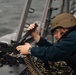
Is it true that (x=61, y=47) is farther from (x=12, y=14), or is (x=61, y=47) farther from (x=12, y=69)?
(x=12, y=14)

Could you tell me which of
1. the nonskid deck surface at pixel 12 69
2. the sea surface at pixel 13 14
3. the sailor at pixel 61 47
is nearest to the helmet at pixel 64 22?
the sailor at pixel 61 47

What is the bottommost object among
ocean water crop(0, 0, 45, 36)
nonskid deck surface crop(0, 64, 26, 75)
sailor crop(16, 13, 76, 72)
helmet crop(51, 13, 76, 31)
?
ocean water crop(0, 0, 45, 36)

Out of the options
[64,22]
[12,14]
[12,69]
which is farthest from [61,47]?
[12,14]

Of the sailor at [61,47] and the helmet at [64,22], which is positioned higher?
the helmet at [64,22]

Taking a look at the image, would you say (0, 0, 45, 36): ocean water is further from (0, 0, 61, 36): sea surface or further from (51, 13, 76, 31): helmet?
(51, 13, 76, 31): helmet

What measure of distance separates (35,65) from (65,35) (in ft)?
2.26

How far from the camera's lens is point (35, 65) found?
3941 millimetres

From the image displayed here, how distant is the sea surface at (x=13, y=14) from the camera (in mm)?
10119

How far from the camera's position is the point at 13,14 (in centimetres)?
1238

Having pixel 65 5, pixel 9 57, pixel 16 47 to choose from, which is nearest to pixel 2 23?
pixel 65 5

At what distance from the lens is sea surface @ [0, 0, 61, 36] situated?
398 inches

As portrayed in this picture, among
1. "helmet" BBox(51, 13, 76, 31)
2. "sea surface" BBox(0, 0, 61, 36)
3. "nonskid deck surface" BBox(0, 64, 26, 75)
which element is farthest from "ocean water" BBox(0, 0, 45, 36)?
"helmet" BBox(51, 13, 76, 31)

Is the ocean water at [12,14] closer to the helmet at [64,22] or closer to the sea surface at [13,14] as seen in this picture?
the sea surface at [13,14]

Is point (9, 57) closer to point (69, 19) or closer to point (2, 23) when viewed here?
point (69, 19)
